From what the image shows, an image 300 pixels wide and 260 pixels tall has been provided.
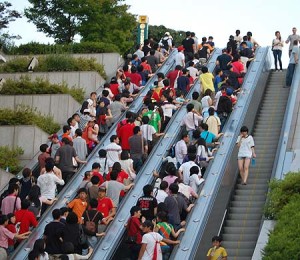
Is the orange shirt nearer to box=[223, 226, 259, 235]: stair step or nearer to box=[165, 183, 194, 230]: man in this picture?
box=[165, 183, 194, 230]: man

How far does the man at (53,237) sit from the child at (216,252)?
2.93m

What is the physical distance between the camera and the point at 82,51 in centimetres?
4366

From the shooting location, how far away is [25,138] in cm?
3466

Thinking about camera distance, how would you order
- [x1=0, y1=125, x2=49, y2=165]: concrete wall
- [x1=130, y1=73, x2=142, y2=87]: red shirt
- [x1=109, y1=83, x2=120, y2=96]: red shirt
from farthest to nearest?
[x1=130, y1=73, x2=142, y2=87]: red shirt → [x1=109, y1=83, x2=120, y2=96]: red shirt → [x1=0, y1=125, x2=49, y2=165]: concrete wall

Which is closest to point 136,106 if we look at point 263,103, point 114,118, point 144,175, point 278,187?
point 114,118

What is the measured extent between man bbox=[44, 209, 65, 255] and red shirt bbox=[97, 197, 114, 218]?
4.96 ft

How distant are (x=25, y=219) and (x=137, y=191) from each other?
301 cm

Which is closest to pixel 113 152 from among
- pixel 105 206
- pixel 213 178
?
pixel 213 178

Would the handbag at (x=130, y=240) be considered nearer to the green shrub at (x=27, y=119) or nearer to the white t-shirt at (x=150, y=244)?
the white t-shirt at (x=150, y=244)

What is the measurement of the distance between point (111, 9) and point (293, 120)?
1975 cm

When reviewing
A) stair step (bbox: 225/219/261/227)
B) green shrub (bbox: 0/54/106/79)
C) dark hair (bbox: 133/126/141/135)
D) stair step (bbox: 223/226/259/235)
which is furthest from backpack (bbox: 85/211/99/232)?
green shrub (bbox: 0/54/106/79)

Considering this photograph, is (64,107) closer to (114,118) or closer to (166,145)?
(114,118)

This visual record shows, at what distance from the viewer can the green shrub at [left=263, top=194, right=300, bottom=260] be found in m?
19.7

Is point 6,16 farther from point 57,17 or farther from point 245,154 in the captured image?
point 245,154
